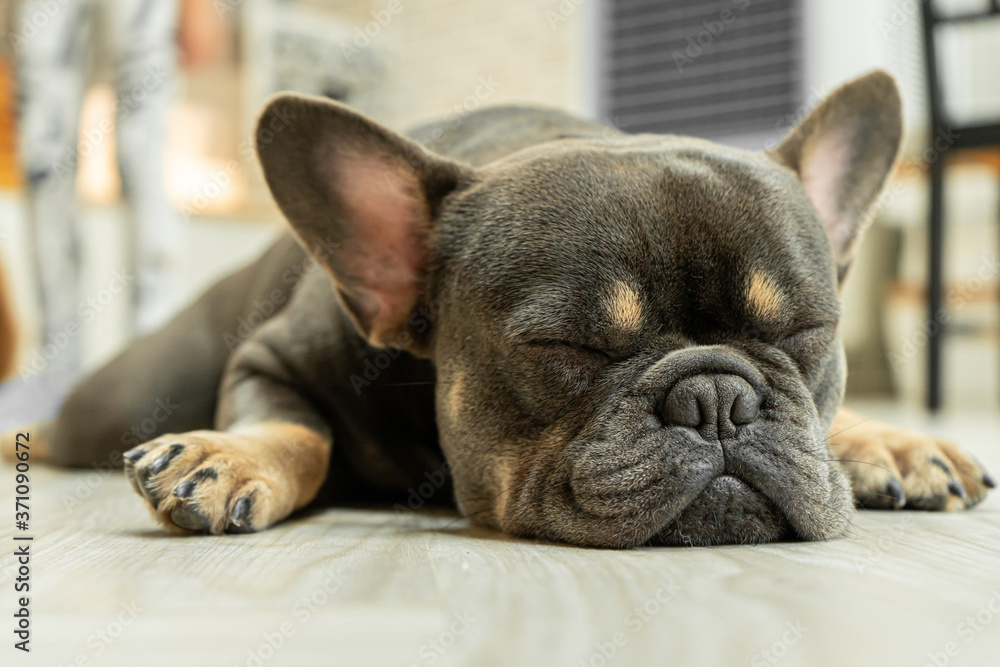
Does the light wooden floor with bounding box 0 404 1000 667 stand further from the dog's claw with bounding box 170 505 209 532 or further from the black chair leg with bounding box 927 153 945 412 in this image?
the black chair leg with bounding box 927 153 945 412

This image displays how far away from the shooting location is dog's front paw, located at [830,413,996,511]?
1466 millimetres

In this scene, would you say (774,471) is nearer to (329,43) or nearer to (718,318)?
(718,318)

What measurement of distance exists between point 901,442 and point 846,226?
0.42 metres

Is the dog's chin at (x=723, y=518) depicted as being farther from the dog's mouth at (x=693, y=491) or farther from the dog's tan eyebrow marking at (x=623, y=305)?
the dog's tan eyebrow marking at (x=623, y=305)

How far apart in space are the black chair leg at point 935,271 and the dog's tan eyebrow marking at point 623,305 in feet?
10.3

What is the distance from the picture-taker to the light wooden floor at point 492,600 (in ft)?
2.36

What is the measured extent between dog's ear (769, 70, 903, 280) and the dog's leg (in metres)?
0.97

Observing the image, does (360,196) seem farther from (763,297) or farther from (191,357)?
(191,357)

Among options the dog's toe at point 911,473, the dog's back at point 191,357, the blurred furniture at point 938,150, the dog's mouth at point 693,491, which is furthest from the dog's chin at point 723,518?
the blurred furniture at point 938,150

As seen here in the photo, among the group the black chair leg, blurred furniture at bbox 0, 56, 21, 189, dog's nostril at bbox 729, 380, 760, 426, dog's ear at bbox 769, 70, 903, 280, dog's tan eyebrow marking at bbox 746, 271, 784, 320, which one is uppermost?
blurred furniture at bbox 0, 56, 21, 189

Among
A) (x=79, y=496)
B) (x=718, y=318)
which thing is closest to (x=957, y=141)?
(x=718, y=318)

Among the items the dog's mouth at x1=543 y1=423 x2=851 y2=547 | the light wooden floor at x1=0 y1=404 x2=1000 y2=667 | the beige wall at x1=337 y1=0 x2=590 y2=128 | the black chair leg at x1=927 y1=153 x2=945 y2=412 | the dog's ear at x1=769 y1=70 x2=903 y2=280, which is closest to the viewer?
the light wooden floor at x1=0 y1=404 x2=1000 y2=667

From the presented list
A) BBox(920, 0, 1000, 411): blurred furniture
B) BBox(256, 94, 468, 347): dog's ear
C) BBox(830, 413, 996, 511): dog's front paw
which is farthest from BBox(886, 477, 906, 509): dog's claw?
BBox(920, 0, 1000, 411): blurred furniture

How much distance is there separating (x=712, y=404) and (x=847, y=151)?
2.52 feet
